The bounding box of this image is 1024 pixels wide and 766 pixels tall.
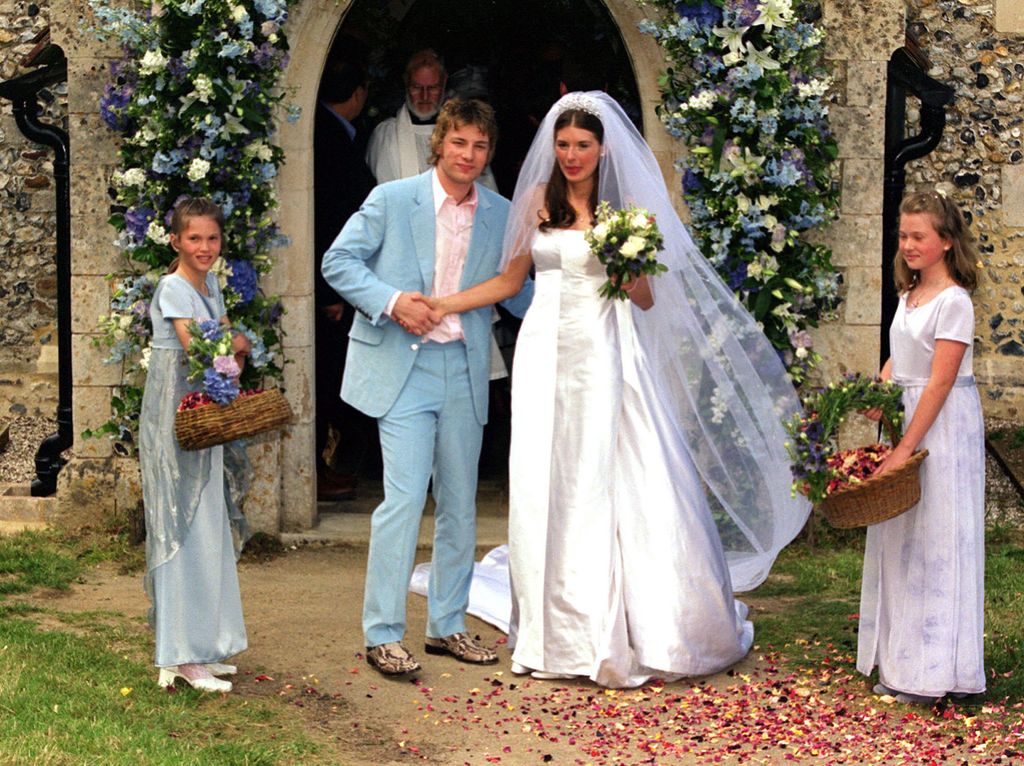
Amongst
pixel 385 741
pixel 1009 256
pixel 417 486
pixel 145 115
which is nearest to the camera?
pixel 385 741

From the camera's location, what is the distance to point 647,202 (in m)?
5.93

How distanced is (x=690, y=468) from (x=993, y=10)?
650 cm

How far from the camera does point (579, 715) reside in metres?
5.44

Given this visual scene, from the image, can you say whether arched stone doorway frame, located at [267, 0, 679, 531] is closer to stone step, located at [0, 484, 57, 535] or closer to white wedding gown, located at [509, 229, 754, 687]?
stone step, located at [0, 484, 57, 535]

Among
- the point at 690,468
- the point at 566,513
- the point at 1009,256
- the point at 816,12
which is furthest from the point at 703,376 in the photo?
Answer: the point at 1009,256

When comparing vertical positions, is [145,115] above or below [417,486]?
above

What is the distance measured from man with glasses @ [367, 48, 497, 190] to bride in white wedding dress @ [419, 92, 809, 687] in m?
2.73

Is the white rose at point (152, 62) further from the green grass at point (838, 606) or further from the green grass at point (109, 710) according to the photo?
the green grass at point (838, 606)

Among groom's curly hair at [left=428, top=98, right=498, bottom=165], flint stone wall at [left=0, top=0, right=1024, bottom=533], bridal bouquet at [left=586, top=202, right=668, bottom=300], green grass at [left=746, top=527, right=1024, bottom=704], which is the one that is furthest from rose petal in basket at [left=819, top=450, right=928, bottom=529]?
flint stone wall at [left=0, top=0, right=1024, bottom=533]

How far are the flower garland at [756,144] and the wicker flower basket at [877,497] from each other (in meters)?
2.49

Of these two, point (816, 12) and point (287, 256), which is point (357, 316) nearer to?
point (287, 256)

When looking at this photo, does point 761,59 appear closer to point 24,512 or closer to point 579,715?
point 579,715

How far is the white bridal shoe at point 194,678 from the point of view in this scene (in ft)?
18.3

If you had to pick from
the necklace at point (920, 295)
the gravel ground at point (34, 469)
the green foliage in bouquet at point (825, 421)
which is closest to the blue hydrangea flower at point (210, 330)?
the green foliage in bouquet at point (825, 421)
